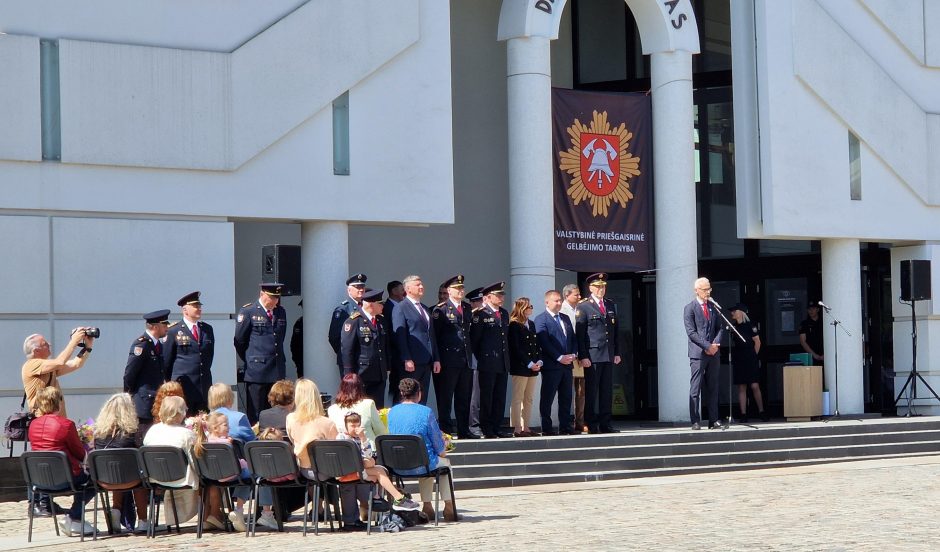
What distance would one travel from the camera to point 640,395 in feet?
72.5

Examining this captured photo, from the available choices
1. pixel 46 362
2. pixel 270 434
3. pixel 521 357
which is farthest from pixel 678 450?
pixel 46 362

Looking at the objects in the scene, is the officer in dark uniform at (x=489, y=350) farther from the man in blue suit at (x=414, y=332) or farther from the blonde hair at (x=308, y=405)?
the blonde hair at (x=308, y=405)

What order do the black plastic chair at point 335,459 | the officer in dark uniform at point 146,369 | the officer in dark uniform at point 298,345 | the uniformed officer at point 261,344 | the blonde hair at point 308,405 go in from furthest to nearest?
the officer in dark uniform at point 298,345 → the uniformed officer at point 261,344 → the officer in dark uniform at point 146,369 → the blonde hair at point 308,405 → the black plastic chair at point 335,459

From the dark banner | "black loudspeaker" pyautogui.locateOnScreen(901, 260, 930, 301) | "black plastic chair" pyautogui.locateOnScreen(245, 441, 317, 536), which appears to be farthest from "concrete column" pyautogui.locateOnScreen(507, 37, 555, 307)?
"black plastic chair" pyautogui.locateOnScreen(245, 441, 317, 536)

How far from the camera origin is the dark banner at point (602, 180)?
19.4 meters

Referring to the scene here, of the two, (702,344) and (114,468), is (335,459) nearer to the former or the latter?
(114,468)

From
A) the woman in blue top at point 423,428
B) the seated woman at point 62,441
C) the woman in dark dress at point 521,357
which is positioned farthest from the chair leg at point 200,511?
the woman in dark dress at point 521,357

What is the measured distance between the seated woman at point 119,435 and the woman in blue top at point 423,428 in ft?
6.90

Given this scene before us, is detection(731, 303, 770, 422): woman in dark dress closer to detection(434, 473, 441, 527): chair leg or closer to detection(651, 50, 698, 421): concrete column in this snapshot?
detection(651, 50, 698, 421): concrete column

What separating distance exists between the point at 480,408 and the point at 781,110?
6.35 metres

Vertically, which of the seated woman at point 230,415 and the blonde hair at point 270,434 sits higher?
the seated woman at point 230,415

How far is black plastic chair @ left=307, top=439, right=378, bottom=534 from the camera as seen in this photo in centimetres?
1130

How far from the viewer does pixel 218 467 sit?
11.5m

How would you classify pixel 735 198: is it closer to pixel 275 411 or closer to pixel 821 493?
pixel 821 493
